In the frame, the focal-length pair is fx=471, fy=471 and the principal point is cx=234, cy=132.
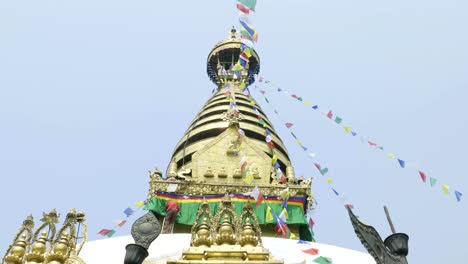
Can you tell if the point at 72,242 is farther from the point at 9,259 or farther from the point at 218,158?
the point at 218,158

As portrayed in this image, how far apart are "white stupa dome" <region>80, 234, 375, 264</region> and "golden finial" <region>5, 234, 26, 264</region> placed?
5.01 feet

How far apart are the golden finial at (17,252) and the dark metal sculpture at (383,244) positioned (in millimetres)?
5519

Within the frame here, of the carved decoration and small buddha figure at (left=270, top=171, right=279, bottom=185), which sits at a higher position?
small buddha figure at (left=270, top=171, right=279, bottom=185)

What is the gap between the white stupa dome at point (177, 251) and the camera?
29.2 ft

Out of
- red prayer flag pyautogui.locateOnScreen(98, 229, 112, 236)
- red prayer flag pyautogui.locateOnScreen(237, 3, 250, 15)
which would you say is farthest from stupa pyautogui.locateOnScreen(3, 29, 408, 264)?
red prayer flag pyautogui.locateOnScreen(237, 3, 250, 15)

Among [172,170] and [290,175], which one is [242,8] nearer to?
[172,170]

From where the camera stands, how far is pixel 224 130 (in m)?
22.6

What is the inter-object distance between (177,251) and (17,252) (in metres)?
2.95

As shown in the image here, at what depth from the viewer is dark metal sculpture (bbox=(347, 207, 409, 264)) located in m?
7.05

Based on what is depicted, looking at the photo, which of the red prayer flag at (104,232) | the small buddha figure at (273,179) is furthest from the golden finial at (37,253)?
the small buddha figure at (273,179)

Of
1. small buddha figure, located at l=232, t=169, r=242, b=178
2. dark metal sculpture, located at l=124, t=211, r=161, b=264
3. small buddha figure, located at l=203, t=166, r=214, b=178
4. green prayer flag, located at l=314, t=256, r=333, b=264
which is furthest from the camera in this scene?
small buddha figure, located at l=203, t=166, r=214, b=178

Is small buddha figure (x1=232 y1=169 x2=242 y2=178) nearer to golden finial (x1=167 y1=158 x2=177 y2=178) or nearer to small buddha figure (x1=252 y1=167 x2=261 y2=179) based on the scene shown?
small buddha figure (x1=252 y1=167 x2=261 y2=179)

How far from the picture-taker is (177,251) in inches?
364

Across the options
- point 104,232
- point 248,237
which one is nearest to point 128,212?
point 104,232
